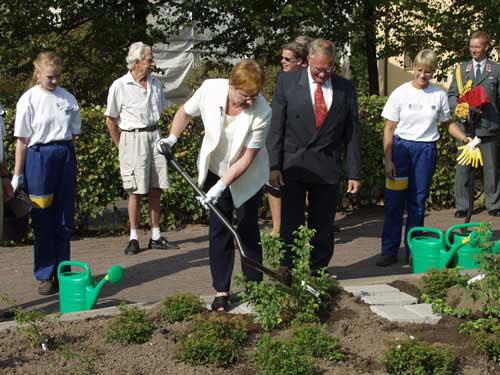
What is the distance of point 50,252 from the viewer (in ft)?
23.5

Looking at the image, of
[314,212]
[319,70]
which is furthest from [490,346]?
[319,70]

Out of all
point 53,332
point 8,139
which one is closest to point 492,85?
point 8,139

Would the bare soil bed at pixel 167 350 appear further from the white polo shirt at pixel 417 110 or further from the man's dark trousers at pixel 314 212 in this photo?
the white polo shirt at pixel 417 110

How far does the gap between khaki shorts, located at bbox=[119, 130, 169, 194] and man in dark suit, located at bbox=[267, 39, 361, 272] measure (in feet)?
7.62

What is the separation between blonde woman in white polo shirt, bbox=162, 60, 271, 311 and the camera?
571 cm

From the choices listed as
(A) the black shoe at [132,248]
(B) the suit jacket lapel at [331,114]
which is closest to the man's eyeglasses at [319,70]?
(B) the suit jacket lapel at [331,114]

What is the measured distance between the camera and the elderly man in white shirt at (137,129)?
8.75 meters

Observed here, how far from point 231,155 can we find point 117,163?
13.7 ft

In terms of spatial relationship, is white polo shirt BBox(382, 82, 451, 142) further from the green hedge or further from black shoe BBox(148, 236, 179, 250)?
the green hedge

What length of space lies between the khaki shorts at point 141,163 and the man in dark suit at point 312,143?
2.32 meters

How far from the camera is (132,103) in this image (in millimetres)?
8750

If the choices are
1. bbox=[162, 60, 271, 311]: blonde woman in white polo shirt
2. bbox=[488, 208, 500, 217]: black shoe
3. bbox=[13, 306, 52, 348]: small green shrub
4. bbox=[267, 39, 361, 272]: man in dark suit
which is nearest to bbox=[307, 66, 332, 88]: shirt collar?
bbox=[267, 39, 361, 272]: man in dark suit

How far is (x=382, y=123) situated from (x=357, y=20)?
473cm

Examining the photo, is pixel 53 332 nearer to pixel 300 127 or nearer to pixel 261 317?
pixel 261 317
